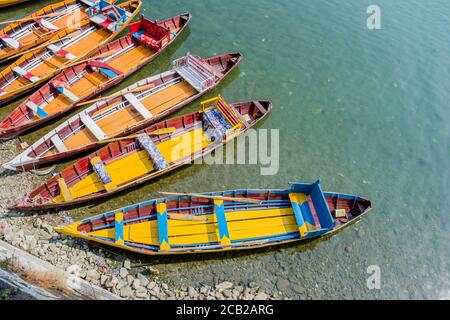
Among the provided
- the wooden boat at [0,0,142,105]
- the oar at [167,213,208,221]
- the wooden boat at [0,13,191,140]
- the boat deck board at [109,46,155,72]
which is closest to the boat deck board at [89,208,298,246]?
the oar at [167,213,208,221]

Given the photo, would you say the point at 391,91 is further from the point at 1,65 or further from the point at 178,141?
the point at 1,65

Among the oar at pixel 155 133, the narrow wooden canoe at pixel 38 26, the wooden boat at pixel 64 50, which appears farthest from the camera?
the narrow wooden canoe at pixel 38 26

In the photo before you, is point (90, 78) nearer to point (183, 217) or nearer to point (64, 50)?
point (64, 50)

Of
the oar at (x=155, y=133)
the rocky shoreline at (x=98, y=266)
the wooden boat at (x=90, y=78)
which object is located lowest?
the rocky shoreline at (x=98, y=266)

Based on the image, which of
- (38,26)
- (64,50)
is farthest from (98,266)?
(38,26)

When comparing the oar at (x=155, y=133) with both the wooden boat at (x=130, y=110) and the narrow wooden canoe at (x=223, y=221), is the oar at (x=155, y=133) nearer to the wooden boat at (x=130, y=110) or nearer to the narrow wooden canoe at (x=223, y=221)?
the wooden boat at (x=130, y=110)

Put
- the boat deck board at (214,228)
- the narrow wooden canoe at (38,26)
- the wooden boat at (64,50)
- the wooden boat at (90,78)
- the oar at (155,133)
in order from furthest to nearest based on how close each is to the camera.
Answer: the narrow wooden canoe at (38,26)
the wooden boat at (64,50)
the wooden boat at (90,78)
the oar at (155,133)
the boat deck board at (214,228)

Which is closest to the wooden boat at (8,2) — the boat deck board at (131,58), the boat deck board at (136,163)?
the boat deck board at (131,58)
